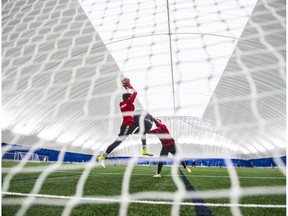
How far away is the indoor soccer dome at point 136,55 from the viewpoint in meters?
7.38

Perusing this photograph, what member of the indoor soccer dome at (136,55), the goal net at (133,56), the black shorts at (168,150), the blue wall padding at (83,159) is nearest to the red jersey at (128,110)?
the black shorts at (168,150)

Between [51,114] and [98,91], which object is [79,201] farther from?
[51,114]

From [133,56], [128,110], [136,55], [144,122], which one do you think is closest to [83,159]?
[133,56]

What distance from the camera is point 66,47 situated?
29.3 feet

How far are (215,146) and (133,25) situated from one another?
66.3ft

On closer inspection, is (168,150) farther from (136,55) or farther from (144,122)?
(136,55)

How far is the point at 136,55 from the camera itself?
10.2m

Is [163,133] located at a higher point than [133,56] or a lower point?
lower

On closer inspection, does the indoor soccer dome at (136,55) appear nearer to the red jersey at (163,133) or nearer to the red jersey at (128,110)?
the red jersey at (163,133)

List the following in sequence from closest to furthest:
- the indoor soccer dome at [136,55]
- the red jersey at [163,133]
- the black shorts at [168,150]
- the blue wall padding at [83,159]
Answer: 1. the red jersey at [163,133]
2. the black shorts at [168,150]
3. the indoor soccer dome at [136,55]
4. the blue wall padding at [83,159]

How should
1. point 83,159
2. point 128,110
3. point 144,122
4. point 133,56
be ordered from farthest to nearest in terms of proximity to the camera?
point 83,159 → point 133,56 → point 144,122 → point 128,110

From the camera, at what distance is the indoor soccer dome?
7.38m

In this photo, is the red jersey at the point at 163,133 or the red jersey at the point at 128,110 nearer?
the red jersey at the point at 128,110

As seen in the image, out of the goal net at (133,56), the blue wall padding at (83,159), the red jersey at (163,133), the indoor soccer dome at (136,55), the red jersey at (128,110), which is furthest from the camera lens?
the blue wall padding at (83,159)
